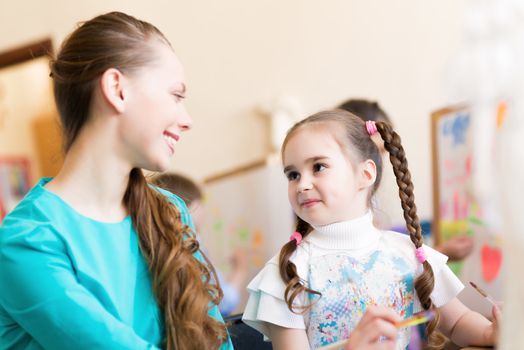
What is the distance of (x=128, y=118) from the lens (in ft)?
3.12

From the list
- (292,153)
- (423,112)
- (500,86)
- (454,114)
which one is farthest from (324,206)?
(423,112)

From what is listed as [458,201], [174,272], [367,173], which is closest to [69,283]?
[174,272]

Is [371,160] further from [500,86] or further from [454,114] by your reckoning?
[454,114]

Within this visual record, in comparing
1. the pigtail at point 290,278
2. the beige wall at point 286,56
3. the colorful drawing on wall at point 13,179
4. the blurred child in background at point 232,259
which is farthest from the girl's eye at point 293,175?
the colorful drawing on wall at point 13,179

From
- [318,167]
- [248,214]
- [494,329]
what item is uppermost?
[318,167]

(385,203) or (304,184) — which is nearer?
(304,184)

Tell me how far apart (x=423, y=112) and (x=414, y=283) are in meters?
1.42

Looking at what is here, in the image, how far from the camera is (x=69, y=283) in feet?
2.82

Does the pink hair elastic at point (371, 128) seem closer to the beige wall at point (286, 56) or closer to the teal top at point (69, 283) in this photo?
the teal top at point (69, 283)

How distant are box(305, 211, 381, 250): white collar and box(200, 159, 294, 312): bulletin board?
4.30 feet

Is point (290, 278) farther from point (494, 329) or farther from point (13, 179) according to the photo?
point (13, 179)

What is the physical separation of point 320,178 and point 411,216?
156 millimetres

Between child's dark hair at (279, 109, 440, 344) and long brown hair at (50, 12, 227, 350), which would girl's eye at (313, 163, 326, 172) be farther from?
long brown hair at (50, 12, 227, 350)

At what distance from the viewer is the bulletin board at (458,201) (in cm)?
179
